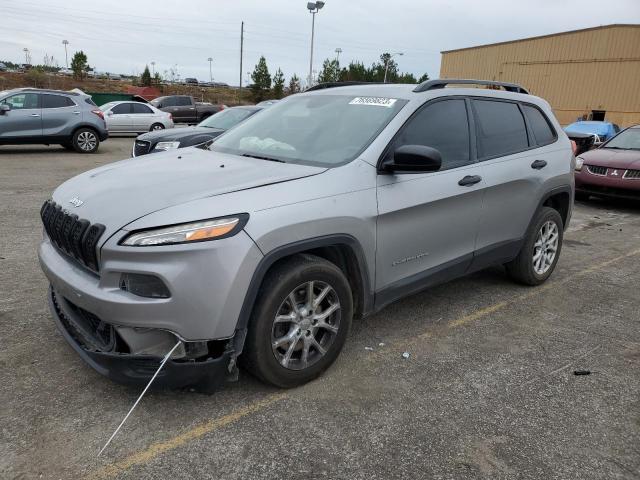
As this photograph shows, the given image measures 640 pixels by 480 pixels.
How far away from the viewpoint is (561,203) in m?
5.23

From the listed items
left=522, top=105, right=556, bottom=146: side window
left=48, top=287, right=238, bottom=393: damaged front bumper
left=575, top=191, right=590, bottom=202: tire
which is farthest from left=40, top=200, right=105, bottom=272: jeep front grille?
left=575, top=191, right=590, bottom=202: tire

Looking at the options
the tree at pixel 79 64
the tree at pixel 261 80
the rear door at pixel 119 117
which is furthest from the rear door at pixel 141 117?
the tree at pixel 79 64

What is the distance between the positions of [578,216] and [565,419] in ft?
21.9

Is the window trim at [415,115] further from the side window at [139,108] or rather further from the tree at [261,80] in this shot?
the tree at [261,80]

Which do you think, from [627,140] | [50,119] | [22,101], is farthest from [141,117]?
[627,140]

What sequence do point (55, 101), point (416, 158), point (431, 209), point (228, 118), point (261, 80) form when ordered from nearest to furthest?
1. point (416, 158)
2. point (431, 209)
3. point (228, 118)
4. point (55, 101)
5. point (261, 80)

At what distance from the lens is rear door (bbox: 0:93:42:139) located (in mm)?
13203

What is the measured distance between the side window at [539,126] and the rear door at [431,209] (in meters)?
1.06

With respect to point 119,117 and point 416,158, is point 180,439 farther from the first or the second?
point 119,117

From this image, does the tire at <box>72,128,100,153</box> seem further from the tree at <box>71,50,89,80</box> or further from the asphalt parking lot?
the tree at <box>71,50,89,80</box>

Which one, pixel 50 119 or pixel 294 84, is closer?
pixel 50 119

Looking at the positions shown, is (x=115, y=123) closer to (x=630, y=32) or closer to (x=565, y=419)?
(x=565, y=419)

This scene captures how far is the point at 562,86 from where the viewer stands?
114 feet

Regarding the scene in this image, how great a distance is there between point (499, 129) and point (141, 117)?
59.6 ft
